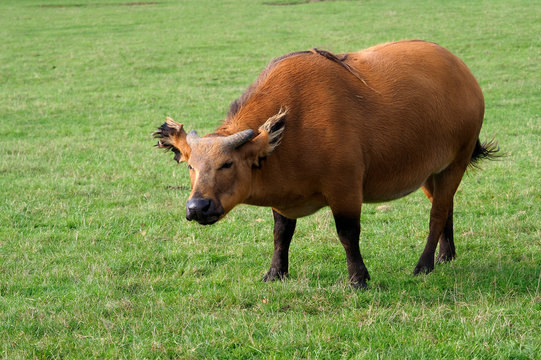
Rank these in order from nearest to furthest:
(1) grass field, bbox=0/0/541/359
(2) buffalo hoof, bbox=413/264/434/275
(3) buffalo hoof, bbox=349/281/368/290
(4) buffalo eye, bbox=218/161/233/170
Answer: (1) grass field, bbox=0/0/541/359 < (4) buffalo eye, bbox=218/161/233/170 < (3) buffalo hoof, bbox=349/281/368/290 < (2) buffalo hoof, bbox=413/264/434/275

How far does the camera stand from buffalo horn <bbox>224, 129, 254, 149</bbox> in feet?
20.3

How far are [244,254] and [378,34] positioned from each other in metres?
21.8

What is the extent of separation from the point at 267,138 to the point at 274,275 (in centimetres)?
177

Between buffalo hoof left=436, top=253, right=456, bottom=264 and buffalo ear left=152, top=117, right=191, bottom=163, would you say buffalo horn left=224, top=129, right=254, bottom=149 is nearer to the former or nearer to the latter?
buffalo ear left=152, top=117, right=191, bottom=163

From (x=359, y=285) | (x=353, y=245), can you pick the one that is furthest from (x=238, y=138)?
(x=359, y=285)

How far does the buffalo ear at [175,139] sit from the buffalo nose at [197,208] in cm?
83

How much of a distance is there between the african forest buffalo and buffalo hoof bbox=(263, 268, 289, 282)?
13 mm

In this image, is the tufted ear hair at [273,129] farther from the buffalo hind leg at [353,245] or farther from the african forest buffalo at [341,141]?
the buffalo hind leg at [353,245]

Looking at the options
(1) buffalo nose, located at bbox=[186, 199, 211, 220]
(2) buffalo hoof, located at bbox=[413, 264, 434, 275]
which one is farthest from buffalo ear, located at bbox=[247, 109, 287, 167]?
(2) buffalo hoof, located at bbox=[413, 264, 434, 275]

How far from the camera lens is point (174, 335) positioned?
5668mm

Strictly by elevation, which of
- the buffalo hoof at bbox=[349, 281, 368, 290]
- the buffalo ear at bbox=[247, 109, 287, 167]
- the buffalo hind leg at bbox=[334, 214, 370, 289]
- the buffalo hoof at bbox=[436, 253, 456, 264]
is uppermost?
the buffalo ear at bbox=[247, 109, 287, 167]

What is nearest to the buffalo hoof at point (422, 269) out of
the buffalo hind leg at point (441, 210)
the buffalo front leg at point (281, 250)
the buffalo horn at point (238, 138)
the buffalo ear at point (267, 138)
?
the buffalo hind leg at point (441, 210)

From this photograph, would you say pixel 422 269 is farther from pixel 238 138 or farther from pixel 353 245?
pixel 238 138

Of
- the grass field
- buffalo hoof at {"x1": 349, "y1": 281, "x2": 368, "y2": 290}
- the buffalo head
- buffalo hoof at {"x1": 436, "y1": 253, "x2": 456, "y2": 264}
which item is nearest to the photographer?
the grass field
